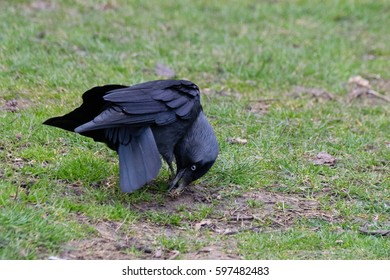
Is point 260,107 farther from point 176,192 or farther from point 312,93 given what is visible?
point 176,192

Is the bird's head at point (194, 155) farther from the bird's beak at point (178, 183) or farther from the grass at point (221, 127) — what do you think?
the grass at point (221, 127)

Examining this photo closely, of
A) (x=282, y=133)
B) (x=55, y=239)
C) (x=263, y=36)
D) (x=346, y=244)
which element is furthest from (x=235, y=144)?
(x=263, y=36)

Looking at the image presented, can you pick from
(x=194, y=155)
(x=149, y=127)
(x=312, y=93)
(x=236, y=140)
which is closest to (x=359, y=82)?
(x=312, y=93)

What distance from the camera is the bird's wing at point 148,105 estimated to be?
5328mm

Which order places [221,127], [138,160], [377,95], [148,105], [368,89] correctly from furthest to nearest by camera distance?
1. [368,89]
2. [377,95]
3. [221,127]
4. [148,105]
5. [138,160]

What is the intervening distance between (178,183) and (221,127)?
1.64 m

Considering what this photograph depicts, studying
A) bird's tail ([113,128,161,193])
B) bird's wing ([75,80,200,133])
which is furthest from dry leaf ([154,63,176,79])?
bird's tail ([113,128,161,193])

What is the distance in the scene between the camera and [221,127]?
24.1 ft

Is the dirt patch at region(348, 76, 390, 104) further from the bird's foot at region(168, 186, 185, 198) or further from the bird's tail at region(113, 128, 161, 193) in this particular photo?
the bird's tail at region(113, 128, 161, 193)

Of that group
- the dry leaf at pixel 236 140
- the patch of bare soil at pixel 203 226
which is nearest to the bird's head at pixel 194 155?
the patch of bare soil at pixel 203 226

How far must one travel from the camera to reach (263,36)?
10.2 m

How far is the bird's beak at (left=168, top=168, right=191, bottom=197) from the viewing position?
5.73m

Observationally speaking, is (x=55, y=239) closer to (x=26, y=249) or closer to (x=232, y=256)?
(x=26, y=249)

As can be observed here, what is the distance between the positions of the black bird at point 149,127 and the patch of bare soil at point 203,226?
0.25 meters
